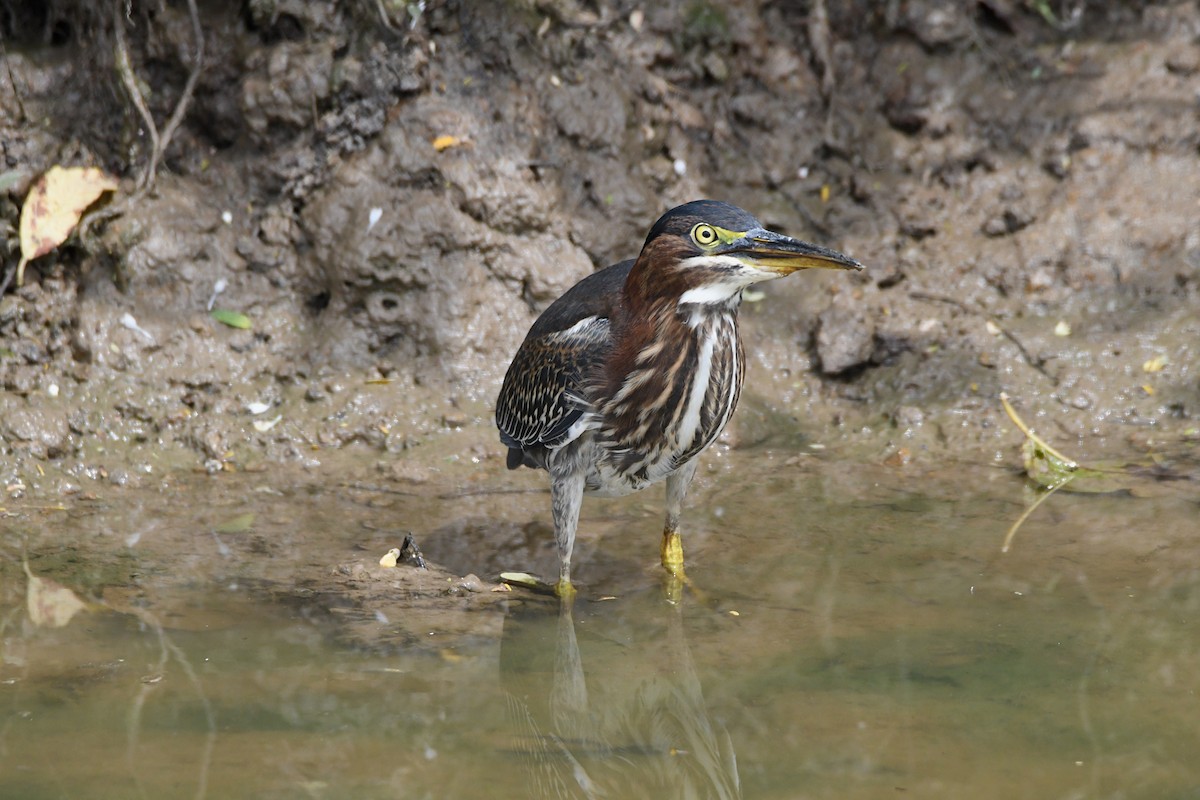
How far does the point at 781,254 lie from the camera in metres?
5.08

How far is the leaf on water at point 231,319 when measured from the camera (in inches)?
295

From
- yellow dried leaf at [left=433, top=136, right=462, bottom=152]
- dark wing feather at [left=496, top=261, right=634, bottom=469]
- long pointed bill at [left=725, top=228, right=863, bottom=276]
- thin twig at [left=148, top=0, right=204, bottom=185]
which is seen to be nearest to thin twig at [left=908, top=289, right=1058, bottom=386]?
→ dark wing feather at [left=496, top=261, right=634, bottom=469]

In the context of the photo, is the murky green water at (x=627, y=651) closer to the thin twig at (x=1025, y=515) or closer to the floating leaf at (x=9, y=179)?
the thin twig at (x=1025, y=515)

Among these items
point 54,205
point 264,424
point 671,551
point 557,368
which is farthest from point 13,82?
point 671,551

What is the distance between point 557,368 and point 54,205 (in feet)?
11.5

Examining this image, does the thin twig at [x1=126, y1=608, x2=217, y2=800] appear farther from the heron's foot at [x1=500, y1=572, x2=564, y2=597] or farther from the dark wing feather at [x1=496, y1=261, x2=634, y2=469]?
the dark wing feather at [x1=496, y1=261, x2=634, y2=469]

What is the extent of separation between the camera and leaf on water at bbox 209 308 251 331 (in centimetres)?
748

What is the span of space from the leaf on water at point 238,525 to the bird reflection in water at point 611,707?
1.66 metres

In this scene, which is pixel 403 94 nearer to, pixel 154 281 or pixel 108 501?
pixel 154 281

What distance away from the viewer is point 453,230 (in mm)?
7578

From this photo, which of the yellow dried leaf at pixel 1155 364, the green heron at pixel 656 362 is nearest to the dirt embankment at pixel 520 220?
the yellow dried leaf at pixel 1155 364

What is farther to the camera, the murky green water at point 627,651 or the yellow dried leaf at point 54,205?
the yellow dried leaf at point 54,205

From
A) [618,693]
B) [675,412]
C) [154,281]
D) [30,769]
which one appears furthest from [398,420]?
[30,769]

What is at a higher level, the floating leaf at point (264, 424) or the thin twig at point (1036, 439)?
the thin twig at point (1036, 439)
